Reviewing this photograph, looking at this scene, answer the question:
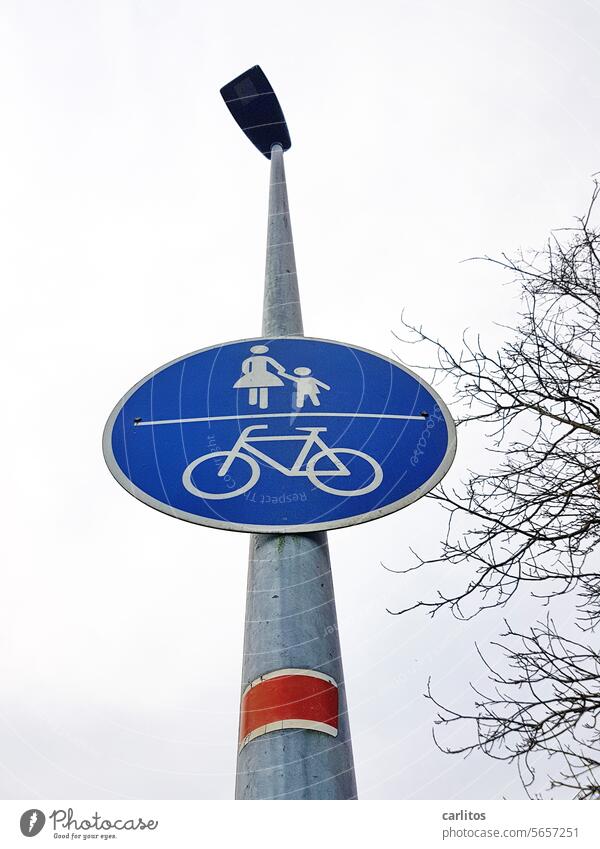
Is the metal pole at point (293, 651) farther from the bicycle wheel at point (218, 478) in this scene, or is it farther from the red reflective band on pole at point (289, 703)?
the bicycle wheel at point (218, 478)

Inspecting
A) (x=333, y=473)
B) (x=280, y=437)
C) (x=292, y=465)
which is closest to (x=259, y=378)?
(x=280, y=437)

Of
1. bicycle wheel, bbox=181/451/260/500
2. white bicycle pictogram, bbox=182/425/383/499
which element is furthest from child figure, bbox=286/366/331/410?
bicycle wheel, bbox=181/451/260/500

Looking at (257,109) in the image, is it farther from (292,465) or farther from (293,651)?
(293,651)

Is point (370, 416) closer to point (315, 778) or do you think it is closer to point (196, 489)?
point (196, 489)

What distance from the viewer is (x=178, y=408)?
4512 mm

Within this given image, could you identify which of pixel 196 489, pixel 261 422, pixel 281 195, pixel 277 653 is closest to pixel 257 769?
pixel 277 653

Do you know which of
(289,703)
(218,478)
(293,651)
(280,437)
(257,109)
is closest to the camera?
(289,703)

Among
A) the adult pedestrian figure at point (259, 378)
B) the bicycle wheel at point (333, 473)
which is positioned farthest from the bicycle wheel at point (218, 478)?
the adult pedestrian figure at point (259, 378)

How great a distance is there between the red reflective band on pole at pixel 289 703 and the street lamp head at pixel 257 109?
169 inches

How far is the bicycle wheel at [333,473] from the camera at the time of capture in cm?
407

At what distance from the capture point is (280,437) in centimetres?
429

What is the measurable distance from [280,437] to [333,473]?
328mm

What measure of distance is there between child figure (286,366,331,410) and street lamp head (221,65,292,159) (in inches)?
109

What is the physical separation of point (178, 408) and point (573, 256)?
2258mm
